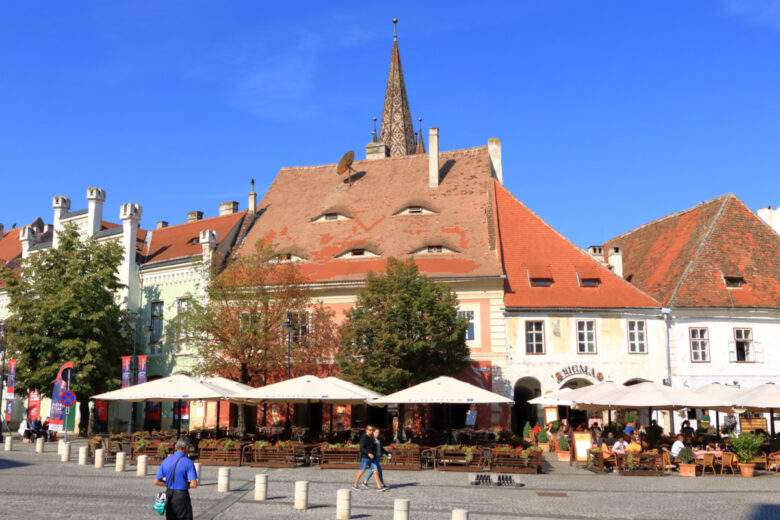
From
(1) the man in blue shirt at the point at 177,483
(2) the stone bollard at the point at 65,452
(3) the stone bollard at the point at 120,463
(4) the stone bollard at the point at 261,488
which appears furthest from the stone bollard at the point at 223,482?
(2) the stone bollard at the point at 65,452

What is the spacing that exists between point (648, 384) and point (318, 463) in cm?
1002

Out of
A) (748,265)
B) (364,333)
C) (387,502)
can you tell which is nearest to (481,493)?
(387,502)

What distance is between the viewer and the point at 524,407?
36.2 metres

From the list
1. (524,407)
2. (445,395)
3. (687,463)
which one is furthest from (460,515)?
(524,407)

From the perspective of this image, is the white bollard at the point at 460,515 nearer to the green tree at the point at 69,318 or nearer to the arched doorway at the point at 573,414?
the arched doorway at the point at 573,414

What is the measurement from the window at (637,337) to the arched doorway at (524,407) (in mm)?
4241

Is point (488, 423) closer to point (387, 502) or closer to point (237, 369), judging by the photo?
point (237, 369)

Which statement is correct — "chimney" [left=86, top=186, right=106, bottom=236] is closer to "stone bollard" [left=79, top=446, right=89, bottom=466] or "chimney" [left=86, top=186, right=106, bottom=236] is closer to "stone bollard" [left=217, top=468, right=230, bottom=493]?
"stone bollard" [left=79, top=446, right=89, bottom=466]

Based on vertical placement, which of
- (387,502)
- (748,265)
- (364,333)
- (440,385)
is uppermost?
(748,265)

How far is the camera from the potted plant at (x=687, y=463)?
73.9 ft

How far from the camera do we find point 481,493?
731 inches

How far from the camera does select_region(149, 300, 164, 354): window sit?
40.5m

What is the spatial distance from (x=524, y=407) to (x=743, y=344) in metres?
9.47

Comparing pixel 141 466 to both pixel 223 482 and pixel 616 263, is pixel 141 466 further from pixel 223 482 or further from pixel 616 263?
pixel 616 263
